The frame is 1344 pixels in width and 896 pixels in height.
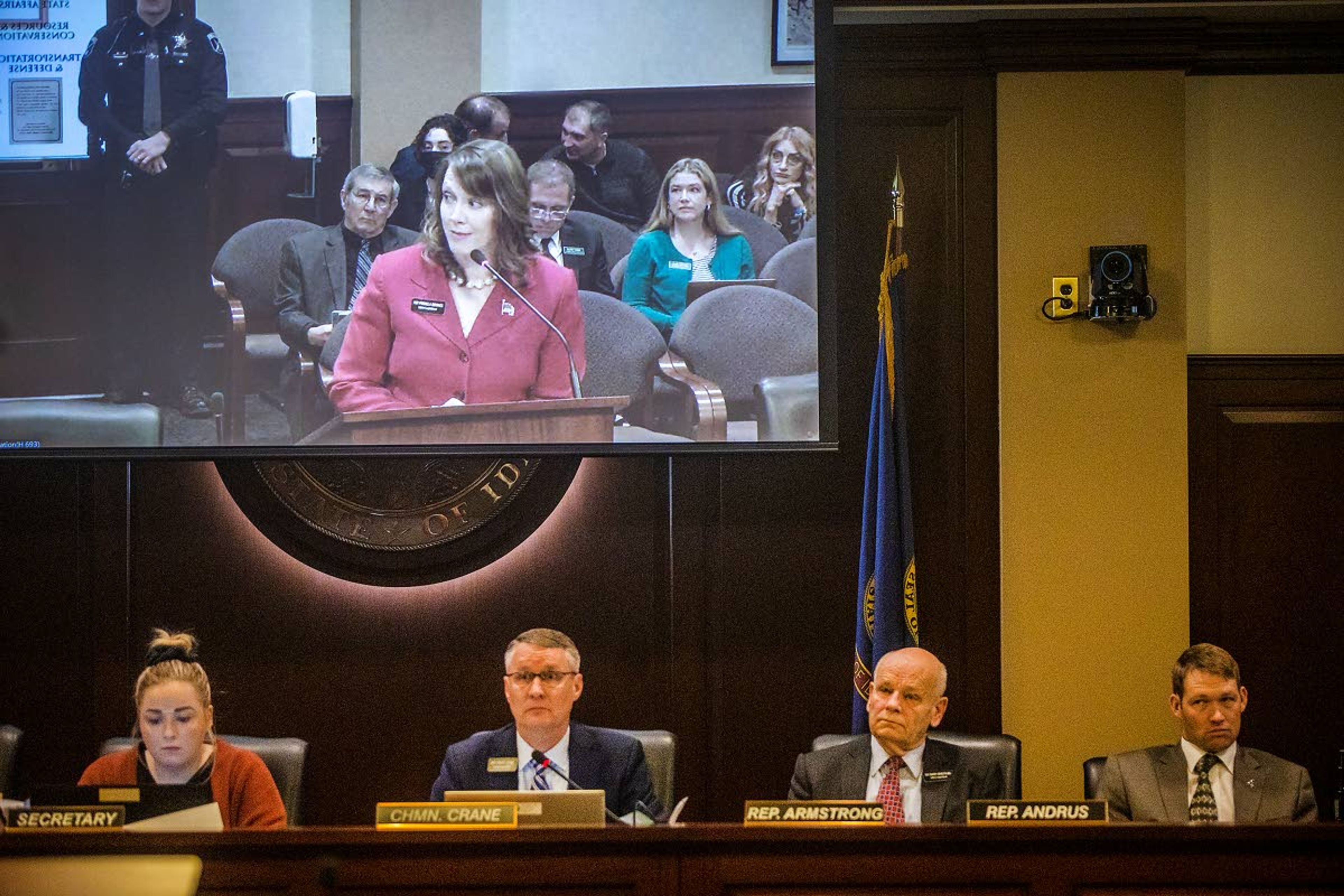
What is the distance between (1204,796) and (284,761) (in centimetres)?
212

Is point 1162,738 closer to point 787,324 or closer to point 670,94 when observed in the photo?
point 787,324

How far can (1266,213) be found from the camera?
4.32 meters

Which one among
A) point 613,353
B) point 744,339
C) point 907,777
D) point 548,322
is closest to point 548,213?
point 548,322

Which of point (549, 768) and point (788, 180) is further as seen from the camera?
point (788, 180)

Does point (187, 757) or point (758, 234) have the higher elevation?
point (758, 234)

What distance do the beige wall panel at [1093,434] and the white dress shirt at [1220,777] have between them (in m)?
0.89

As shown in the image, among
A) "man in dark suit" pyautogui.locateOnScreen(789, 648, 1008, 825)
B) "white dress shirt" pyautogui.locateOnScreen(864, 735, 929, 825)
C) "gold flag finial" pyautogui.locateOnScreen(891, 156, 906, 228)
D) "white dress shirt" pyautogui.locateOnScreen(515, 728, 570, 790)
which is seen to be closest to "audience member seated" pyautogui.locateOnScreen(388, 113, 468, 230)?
"gold flag finial" pyautogui.locateOnScreen(891, 156, 906, 228)

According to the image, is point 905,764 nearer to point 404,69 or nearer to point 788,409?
point 788,409

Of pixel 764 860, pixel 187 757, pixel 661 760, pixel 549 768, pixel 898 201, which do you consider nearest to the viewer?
pixel 764 860

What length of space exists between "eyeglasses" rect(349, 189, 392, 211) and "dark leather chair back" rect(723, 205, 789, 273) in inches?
35.7

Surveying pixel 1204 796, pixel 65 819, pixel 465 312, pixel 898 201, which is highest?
pixel 898 201

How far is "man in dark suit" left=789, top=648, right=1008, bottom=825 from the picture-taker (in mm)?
3211

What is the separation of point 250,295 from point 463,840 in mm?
2020

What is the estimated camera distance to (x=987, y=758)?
3.30 metres
